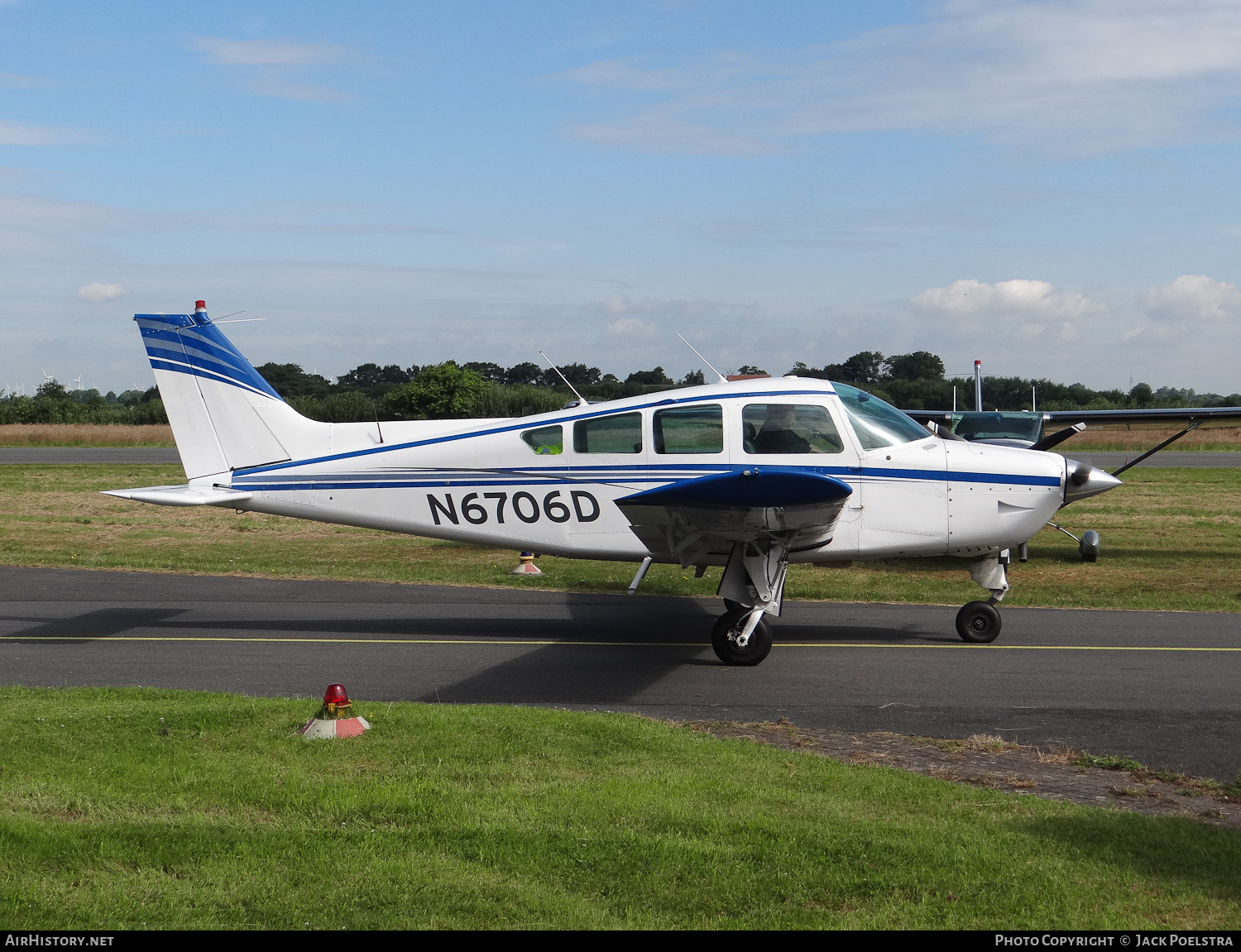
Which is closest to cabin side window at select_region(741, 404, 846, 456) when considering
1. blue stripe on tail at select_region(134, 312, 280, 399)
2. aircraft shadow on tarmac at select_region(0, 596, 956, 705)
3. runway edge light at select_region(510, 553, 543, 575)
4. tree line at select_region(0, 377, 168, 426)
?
aircraft shadow on tarmac at select_region(0, 596, 956, 705)

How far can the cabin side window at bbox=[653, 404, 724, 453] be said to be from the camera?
31.4 ft

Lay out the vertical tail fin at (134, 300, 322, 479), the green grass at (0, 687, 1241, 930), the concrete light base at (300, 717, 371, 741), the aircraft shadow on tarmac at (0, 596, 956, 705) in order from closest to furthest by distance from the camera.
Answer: the green grass at (0, 687, 1241, 930)
the concrete light base at (300, 717, 371, 741)
the aircraft shadow on tarmac at (0, 596, 956, 705)
the vertical tail fin at (134, 300, 322, 479)

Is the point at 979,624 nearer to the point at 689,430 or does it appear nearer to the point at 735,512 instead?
the point at 735,512

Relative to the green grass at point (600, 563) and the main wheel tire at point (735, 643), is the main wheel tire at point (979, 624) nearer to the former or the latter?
the main wheel tire at point (735, 643)

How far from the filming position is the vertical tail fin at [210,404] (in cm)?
1060

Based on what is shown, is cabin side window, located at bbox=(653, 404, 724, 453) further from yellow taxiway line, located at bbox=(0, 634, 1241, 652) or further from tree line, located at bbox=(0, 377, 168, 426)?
tree line, located at bbox=(0, 377, 168, 426)

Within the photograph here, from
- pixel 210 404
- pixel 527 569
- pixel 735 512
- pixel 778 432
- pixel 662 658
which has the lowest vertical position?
pixel 662 658

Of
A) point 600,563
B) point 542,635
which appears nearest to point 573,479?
point 542,635

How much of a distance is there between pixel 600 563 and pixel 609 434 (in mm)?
6277

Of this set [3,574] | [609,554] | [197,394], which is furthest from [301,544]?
[609,554]

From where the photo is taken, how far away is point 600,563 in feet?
52.1

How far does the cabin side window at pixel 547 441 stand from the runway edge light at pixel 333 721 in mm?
3958

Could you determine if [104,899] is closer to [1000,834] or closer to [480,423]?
[1000,834]

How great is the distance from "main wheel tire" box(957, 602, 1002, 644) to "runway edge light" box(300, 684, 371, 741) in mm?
6052
